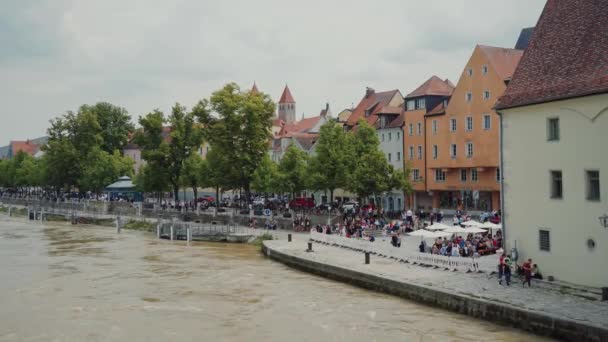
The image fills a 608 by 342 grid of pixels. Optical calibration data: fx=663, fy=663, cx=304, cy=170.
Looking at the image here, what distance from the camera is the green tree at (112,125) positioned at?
404ft

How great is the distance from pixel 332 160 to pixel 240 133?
13867mm

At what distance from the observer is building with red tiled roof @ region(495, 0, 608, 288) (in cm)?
2611

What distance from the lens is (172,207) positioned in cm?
8381

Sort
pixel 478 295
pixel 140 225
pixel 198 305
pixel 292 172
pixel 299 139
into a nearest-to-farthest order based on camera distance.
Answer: pixel 478 295 < pixel 198 305 < pixel 292 172 < pixel 140 225 < pixel 299 139

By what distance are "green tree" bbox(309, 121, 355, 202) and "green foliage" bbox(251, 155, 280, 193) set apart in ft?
30.4

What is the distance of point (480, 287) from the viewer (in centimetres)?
2845

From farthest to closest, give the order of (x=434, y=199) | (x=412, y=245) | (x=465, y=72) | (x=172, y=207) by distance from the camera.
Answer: (x=172, y=207)
(x=434, y=199)
(x=465, y=72)
(x=412, y=245)

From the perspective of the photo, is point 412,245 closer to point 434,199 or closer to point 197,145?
point 434,199

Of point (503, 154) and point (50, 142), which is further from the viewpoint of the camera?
point (50, 142)

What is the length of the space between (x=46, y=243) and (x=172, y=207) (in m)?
23.2

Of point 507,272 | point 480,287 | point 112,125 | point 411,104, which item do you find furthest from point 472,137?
point 112,125

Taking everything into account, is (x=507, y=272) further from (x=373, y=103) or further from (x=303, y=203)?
(x=373, y=103)

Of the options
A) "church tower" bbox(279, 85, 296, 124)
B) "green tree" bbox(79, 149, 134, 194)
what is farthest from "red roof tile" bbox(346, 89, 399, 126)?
"church tower" bbox(279, 85, 296, 124)

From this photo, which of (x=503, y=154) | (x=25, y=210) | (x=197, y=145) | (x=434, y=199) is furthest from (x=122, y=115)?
(x=503, y=154)
